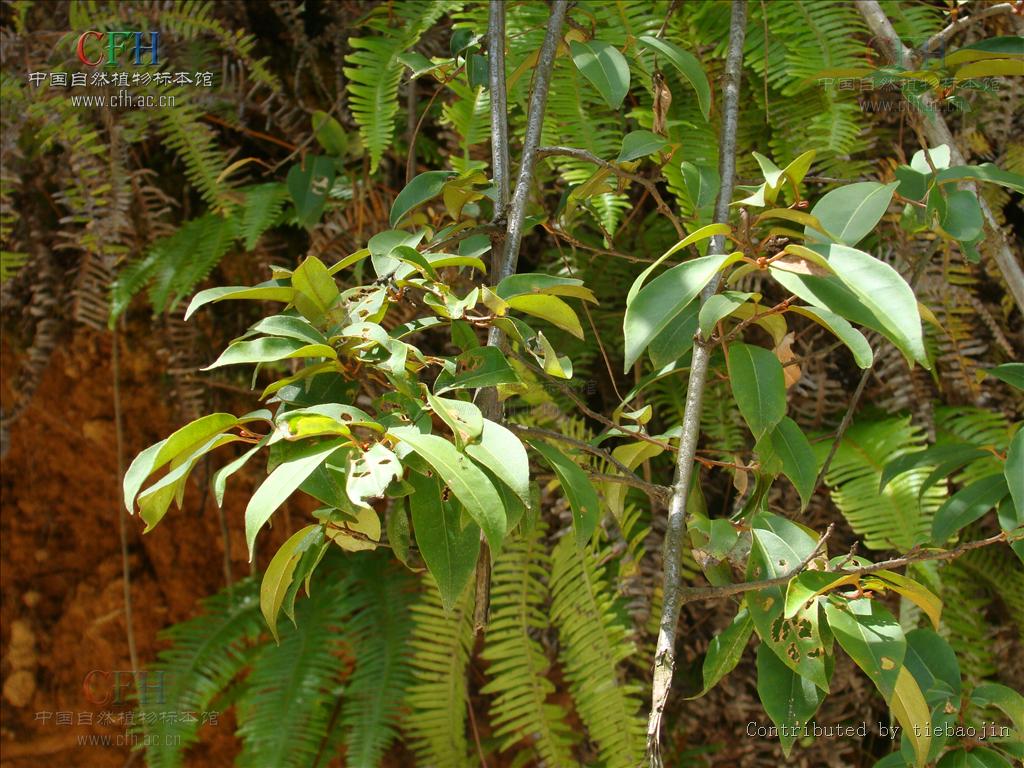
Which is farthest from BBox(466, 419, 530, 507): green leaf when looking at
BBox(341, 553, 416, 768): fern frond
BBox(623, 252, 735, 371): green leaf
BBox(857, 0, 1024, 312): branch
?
BBox(341, 553, 416, 768): fern frond

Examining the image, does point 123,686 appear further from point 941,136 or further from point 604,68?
point 941,136

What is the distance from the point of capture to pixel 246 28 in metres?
2.03

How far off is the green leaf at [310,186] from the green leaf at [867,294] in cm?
114

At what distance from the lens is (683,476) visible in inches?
36.1

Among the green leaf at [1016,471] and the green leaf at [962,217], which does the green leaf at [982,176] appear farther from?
the green leaf at [1016,471]

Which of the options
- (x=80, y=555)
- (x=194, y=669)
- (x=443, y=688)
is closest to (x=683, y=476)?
(x=443, y=688)

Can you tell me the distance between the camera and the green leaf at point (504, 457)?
66 centimetres

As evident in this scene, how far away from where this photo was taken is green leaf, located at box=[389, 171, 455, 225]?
1021 mm

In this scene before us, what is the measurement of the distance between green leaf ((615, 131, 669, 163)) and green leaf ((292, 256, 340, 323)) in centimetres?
35

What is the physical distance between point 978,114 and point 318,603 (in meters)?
1.55

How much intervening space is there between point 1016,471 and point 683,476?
31 centimetres

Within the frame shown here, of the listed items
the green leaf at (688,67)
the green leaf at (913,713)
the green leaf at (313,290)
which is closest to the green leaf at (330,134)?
the green leaf at (688,67)

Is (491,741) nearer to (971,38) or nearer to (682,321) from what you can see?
(682,321)

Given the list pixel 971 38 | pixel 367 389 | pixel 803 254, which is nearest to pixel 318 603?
pixel 367 389
